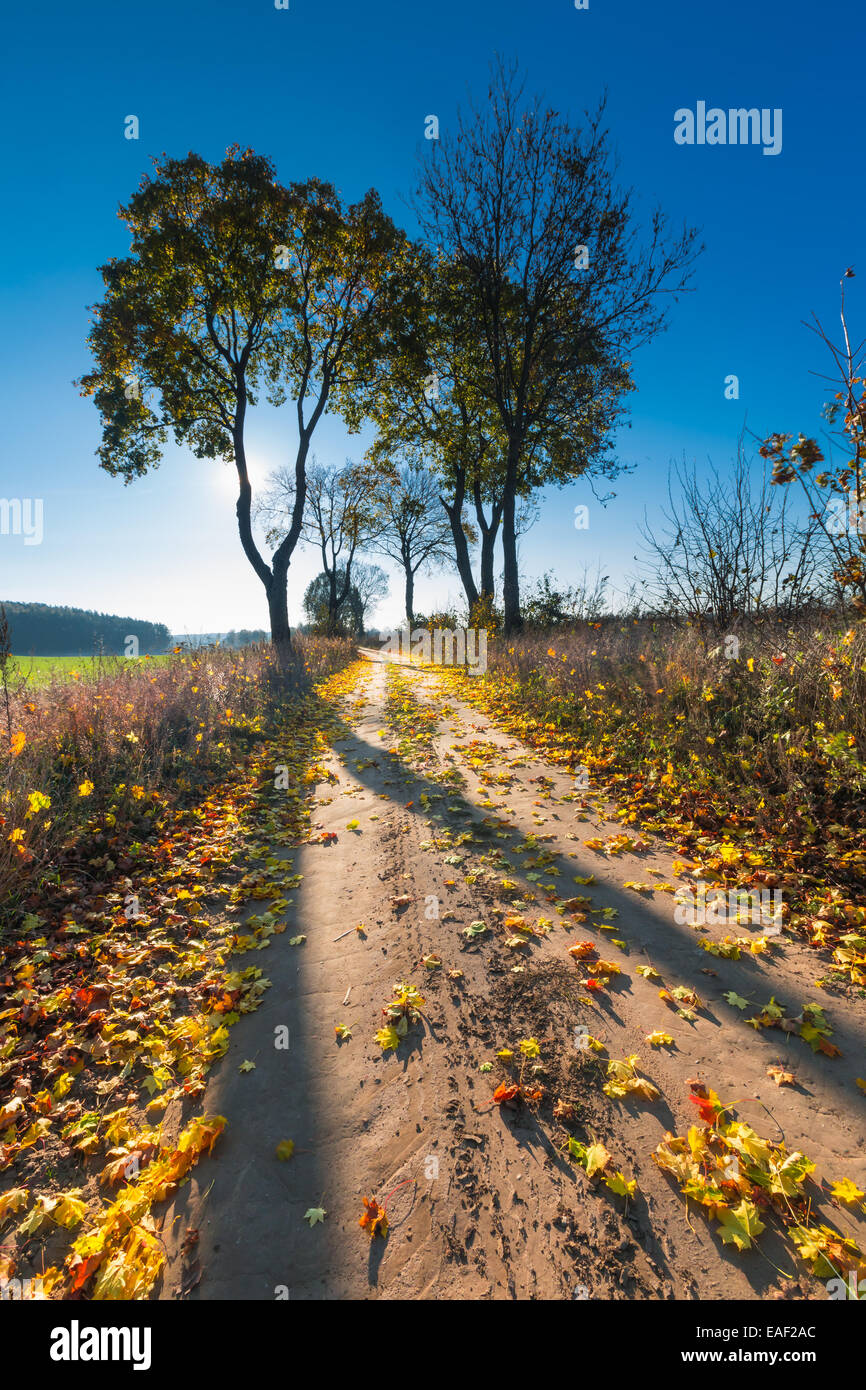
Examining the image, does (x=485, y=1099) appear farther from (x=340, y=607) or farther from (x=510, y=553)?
(x=340, y=607)

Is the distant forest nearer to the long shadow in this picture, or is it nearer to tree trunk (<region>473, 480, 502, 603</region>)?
tree trunk (<region>473, 480, 502, 603</region>)

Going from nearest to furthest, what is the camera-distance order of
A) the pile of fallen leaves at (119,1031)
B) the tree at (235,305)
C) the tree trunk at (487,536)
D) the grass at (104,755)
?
the pile of fallen leaves at (119,1031) < the grass at (104,755) < the tree at (235,305) < the tree trunk at (487,536)

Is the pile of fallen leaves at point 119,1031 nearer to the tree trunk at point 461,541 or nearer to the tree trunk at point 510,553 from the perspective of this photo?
the tree trunk at point 510,553

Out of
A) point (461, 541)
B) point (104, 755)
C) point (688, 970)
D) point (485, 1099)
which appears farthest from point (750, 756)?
point (461, 541)

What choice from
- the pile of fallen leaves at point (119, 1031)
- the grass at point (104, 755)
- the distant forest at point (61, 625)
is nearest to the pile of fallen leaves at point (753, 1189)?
the pile of fallen leaves at point (119, 1031)

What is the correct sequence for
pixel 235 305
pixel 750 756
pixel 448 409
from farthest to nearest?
pixel 448 409
pixel 235 305
pixel 750 756

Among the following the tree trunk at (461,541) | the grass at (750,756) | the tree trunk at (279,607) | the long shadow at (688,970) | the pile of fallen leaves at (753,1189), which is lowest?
the pile of fallen leaves at (753,1189)

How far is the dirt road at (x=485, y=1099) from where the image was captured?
1.79 metres

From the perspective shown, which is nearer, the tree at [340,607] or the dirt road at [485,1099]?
the dirt road at [485,1099]

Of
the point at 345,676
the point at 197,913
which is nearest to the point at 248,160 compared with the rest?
the point at 345,676

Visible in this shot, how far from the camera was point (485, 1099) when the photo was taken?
239 centimetres

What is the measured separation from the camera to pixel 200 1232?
6.31 feet
